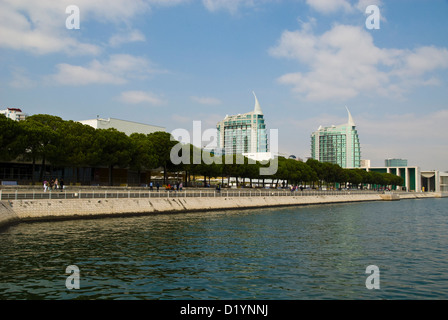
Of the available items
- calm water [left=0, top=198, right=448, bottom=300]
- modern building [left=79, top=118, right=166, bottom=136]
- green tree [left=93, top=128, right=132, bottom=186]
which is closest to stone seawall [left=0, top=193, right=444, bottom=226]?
calm water [left=0, top=198, right=448, bottom=300]

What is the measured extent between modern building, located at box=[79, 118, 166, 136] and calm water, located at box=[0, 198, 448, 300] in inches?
2889

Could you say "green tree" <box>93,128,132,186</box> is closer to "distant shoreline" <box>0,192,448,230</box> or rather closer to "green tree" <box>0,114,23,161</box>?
"green tree" <box>0,114,23,161</box>

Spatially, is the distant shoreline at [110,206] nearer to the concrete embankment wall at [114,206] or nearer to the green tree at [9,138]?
the concrete embankment wall at [114,206]

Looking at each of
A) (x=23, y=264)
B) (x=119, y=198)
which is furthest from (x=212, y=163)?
(x=23, y=264)

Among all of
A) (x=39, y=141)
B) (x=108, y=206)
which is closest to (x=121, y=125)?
(x=39, y=141)

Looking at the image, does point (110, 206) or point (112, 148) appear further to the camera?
point (112, 148)

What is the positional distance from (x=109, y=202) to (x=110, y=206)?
0.52 metres

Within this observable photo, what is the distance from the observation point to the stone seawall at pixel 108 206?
124ft

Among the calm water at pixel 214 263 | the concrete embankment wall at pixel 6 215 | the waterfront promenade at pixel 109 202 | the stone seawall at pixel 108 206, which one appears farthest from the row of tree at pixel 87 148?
the calm water at pixel 214 263

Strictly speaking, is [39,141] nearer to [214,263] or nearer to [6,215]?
[6,215]

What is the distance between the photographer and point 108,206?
4672cm

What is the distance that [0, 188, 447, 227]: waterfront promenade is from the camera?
3825 cm

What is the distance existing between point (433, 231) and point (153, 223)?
2957 cm

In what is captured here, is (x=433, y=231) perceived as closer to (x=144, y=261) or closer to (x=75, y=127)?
(x=144, y=261)
